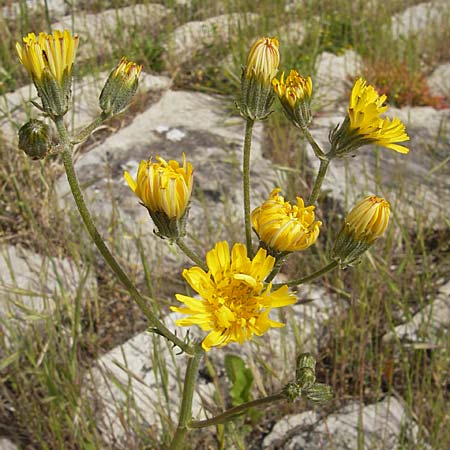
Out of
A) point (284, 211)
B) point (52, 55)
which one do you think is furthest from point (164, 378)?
point (52, 55)

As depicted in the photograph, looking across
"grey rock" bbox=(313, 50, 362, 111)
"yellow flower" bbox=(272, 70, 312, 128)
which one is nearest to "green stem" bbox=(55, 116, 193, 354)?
"yellow flower" bbox=(272, 70, 312, 128)

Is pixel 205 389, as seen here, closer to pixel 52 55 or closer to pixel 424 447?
pixel 424 447

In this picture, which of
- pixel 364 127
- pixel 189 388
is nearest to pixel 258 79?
pixel 364 127

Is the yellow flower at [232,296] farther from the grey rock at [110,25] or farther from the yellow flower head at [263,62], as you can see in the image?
the grey rock at [110,25]

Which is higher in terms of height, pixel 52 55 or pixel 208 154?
pixel 52 55

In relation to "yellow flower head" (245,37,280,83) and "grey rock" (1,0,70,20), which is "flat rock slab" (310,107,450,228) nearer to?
"yellow flower head" (245,37,280,83)

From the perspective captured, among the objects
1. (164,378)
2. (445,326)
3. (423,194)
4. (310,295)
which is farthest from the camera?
(423,194)

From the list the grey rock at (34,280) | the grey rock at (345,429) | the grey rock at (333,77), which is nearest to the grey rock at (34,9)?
the grey rock at (333,77)
